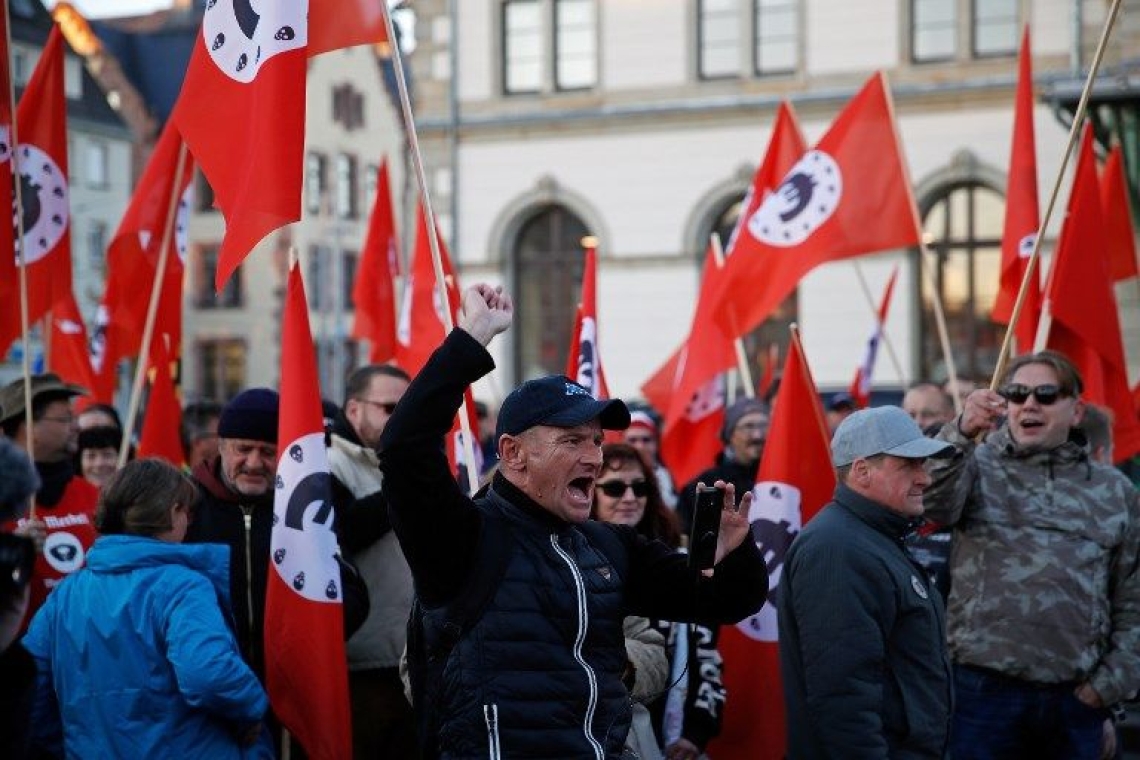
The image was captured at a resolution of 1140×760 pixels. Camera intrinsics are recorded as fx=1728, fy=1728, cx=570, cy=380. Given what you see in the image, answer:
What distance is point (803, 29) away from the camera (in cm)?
2405

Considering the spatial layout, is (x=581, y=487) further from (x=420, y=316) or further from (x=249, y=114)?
(x=420, y=316)

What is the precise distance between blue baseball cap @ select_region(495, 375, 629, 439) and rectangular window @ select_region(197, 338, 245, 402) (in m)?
52.7

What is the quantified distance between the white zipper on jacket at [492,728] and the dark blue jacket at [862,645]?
128cm

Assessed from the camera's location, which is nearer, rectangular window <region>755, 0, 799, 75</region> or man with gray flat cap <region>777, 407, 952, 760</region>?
man with gray flat cap <region>777, 407, 952, 760</region>

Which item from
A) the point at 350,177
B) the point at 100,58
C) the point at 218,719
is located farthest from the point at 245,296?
the point at 218,719

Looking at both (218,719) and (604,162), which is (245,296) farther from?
(218,719)

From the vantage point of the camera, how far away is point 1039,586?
19.0 ft

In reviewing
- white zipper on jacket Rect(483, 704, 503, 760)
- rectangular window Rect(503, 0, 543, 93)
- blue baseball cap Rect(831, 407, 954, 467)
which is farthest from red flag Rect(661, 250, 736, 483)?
rectangular window Rect(503, 0, 543, 93)

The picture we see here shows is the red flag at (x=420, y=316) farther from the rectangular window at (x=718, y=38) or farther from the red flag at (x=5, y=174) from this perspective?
the rectangular window at (x=718, y=38)

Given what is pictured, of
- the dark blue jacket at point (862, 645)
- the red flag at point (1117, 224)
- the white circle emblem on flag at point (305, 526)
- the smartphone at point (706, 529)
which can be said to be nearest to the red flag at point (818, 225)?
the red flag at point (1117, 224)

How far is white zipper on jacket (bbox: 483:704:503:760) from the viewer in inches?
147

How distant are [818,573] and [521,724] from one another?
137cm

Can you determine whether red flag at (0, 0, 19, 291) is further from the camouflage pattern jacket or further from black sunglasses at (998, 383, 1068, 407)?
black sunglasses at (998, 383, 1068, 407)

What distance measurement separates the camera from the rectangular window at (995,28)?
904 inches
